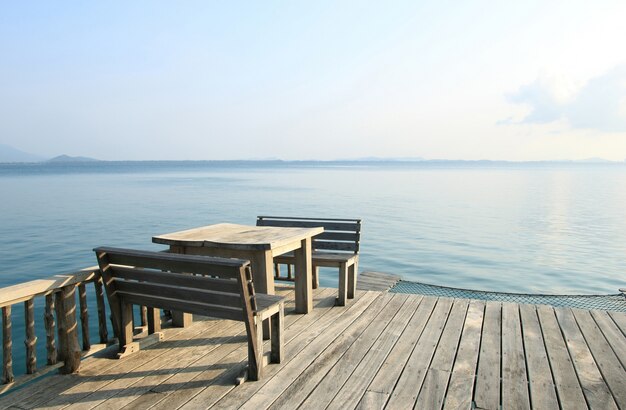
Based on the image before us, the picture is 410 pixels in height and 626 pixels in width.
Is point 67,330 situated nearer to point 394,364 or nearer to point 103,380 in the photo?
point 103,380

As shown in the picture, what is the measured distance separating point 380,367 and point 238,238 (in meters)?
1.81

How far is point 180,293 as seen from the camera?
11.9ft

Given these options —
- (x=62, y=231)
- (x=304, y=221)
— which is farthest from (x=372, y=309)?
(x=62, y=231)

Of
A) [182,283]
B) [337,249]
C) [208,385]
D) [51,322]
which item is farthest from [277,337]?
[337,249]

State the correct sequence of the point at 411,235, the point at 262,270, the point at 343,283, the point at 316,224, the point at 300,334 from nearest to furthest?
the point at 262,270, the point at 300,334, the point at 343,283, the point at 316,224, the point at 411,235

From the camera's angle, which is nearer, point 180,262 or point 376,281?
point 180,262

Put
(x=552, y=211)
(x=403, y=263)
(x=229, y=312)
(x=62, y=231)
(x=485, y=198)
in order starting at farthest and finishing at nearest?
(x=485, y=198) → (x=552, y=211) → (x=62, y=231) → (x=403, y=263) → (x=229, y=312)

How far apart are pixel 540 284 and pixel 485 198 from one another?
24.0m

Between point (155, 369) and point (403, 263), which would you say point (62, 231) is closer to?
point (403, 263)

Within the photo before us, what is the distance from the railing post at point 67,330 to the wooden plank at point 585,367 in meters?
3.85

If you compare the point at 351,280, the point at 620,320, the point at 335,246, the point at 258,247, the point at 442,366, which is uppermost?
the point at 258,247

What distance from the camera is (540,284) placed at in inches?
482

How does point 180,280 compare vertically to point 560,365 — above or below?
above

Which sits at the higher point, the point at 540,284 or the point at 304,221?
the point at 304,221
